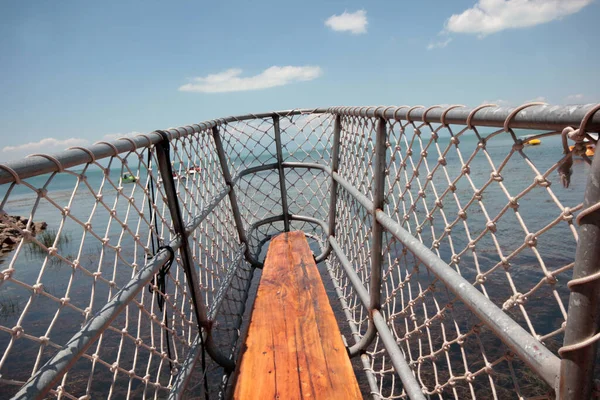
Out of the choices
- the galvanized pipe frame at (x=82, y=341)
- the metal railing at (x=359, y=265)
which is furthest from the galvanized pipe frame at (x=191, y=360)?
the galvanized pipe frame at (x=82, y=341)

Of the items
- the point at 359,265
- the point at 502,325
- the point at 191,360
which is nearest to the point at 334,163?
the point at 359,265

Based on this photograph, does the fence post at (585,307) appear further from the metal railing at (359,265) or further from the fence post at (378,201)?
the fence post at (378,201)

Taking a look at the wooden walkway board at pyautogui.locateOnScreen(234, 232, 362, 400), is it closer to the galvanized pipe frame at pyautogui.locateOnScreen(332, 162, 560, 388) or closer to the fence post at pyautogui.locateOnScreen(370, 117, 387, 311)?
the fence post at pyautogui.locateOnScreen(370, 117, 387, 311)

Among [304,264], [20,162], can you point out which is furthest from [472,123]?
[304,264]

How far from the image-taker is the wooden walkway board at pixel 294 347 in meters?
1.70

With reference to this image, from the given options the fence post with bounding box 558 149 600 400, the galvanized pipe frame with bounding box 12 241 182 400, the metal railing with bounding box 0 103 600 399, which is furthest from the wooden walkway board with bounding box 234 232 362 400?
the fence post with bounding box 558 149 600 400

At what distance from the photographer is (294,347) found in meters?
2.02

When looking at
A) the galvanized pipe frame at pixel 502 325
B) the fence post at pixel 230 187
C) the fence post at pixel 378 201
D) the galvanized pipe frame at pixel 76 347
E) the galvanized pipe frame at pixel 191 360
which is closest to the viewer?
the galvanized pipe frame at pixel 502 325

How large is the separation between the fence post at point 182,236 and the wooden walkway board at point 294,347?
220 millimetres

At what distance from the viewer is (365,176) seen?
2148 millimetres

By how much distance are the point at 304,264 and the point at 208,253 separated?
913mm

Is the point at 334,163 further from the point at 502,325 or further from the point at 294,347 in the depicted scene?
the point at 502,325

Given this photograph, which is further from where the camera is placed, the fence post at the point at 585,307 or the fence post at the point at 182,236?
the fence post at the point at 182,236

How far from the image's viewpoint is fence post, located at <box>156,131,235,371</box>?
5.47 feet
